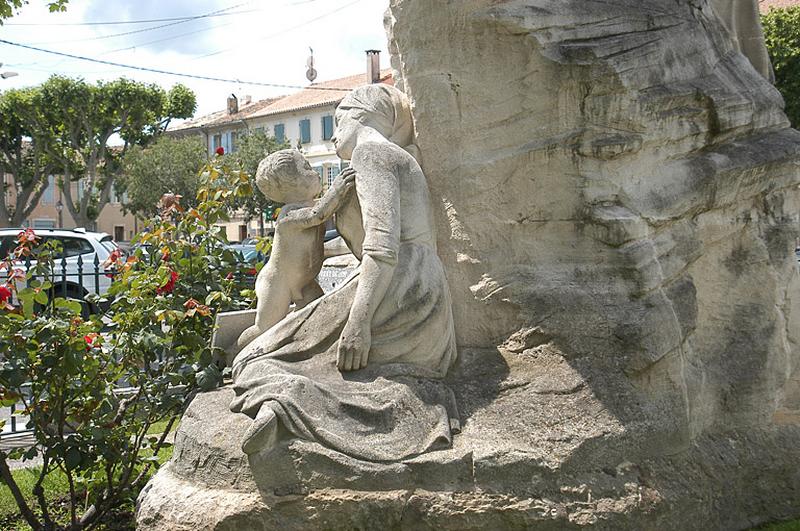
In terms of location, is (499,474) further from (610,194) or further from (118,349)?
(118,349)

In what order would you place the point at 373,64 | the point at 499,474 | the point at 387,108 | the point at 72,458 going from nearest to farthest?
the point at 499,474, the point at 387,108, the point at 72,458, the point at 373,64

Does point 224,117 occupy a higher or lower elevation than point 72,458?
higher

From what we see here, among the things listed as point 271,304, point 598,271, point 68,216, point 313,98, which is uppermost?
point 313,98

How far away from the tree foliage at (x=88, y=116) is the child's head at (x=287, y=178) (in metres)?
29.0

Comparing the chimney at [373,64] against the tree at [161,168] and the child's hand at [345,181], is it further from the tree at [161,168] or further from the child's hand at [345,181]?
the child's hand at [345,181]

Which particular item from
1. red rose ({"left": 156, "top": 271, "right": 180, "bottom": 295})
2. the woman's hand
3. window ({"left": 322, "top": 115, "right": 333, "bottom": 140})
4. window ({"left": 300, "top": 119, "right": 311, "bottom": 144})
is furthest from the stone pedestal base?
window ({"left": 300, "top": 119, "right": 311, "bottom": 144})

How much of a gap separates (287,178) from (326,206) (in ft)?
1.19

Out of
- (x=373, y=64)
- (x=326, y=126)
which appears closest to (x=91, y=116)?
A: (x=326, y=126)

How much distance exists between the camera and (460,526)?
3.46m

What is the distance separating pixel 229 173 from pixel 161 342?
134 cm

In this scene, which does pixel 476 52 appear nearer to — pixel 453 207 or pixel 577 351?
pixel 453 207

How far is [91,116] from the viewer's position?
104 feet

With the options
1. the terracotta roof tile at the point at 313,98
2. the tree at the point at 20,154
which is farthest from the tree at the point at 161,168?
the terracotta roof tile at the point at 313,98

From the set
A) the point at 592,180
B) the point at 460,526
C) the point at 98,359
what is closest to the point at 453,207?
the point at 592,180
